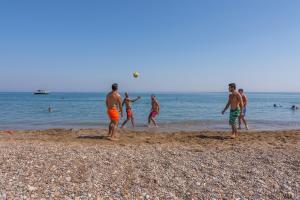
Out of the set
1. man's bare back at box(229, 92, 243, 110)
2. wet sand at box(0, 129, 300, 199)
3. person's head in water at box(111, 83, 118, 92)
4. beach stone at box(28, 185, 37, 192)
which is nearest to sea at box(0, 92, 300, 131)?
man's bare back at box(229, 92, 243, 110)

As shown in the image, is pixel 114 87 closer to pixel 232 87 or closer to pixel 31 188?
pixel 232 87

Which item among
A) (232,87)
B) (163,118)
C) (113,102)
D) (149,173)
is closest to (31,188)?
(149,173)

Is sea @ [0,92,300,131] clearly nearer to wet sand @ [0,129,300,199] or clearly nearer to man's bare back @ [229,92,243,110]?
man's bare back @ [229,92,243,110]

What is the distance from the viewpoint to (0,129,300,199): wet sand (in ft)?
15.1

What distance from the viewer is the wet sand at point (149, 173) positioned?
462 centimetres

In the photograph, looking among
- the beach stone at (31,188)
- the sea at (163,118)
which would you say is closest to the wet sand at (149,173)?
the beach stone at (31,188)

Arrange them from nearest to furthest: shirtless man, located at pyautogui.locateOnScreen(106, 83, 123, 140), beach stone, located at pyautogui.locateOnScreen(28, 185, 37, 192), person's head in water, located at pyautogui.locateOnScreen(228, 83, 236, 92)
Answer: beach stone, located at pyautogui.locateOnScreen(28, 185, 37, 192), shirtless man, located at pyautogui.locateOnScreen(106, 83, 123, 140), person's head in water, located at pyautogui.locateOnScreen(228, 83, 236, 92)

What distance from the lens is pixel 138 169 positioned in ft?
18.9

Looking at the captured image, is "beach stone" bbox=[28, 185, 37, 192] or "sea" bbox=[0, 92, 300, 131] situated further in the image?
"sea" bbox=[0, 92, 300, 131]

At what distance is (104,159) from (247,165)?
3.36 meters

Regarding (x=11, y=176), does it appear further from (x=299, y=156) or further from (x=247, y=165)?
(x=299, y=156)

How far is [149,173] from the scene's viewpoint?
18.2ft

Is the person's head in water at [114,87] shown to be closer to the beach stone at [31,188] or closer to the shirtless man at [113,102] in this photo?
the shirtless man at [113,102]

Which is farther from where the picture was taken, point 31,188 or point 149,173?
point 149,173
